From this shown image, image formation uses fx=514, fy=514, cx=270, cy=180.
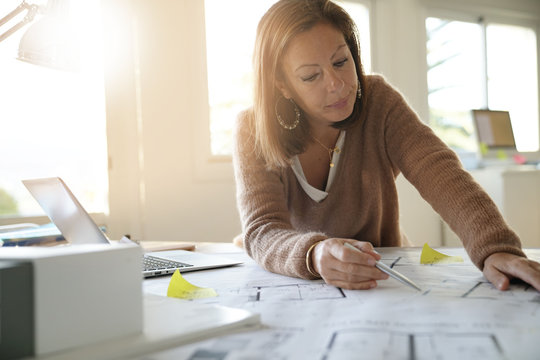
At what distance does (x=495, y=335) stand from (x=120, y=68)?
230 cm

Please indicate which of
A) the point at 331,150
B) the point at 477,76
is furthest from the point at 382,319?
the point at 477,76

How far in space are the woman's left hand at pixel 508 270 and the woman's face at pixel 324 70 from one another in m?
0.53

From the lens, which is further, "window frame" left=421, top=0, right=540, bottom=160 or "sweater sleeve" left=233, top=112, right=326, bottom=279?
"window frame" left=421, top=0, right=540, bottom=160

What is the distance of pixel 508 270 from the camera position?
76 cm

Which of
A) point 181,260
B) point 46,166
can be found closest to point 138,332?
point 181,260

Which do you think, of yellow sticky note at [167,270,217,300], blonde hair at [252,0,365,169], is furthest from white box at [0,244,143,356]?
blonde hair at [252,0,365,169]

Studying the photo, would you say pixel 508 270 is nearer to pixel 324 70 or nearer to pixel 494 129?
pixel 324 70

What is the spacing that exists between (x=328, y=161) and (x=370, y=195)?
14 cm

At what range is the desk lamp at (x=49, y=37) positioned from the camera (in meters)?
1.16

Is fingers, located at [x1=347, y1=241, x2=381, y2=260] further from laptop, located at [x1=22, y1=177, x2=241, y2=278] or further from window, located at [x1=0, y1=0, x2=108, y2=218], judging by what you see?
window, located at [x1=0, y1=0, x2=108, y2=218]

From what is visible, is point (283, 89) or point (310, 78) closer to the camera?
point (310, 78)

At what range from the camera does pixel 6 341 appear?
44 cm

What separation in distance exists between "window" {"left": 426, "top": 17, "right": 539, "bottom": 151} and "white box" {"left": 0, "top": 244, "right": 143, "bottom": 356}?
3312 mm

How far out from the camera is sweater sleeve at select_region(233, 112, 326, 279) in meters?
0.90
